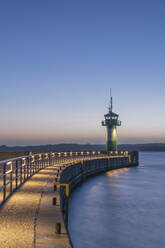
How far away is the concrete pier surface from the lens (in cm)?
684

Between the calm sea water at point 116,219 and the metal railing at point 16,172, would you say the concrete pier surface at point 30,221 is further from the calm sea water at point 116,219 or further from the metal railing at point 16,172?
the calm sea water at point 116,219

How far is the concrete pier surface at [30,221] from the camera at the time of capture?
22.4 feet

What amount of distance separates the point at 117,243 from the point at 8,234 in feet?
40.5

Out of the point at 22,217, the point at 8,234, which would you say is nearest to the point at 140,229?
the point at 22,217

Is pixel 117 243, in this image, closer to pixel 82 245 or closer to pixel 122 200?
pixel 82 245

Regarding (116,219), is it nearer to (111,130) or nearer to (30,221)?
(30,221)

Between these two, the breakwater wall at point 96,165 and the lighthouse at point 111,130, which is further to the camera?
the lighthouse at point 111,130

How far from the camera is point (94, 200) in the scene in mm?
32250

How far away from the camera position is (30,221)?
861 cm

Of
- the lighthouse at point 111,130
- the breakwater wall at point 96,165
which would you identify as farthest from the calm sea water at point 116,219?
the lighthouse at point 111,130

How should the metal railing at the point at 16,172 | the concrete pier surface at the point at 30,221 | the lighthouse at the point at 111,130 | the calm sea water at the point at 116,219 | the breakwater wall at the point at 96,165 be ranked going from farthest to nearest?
the lighthouse at the point at 111,130
the breakwater wall at the point at 96,165
the calm sea water at the point at 116,219
the metal railing at the point at 16,172
the concrete pier surface at the point at 30,221

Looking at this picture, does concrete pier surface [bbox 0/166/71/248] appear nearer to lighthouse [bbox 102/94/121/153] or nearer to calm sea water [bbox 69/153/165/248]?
calm sea water [bbox 69/153/165/248]

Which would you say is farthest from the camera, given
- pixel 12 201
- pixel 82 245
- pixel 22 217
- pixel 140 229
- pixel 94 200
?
pixel 94 200


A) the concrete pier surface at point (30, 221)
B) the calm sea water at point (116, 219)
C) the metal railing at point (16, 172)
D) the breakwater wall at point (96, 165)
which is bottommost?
the calm sea water at point (116, 219)
